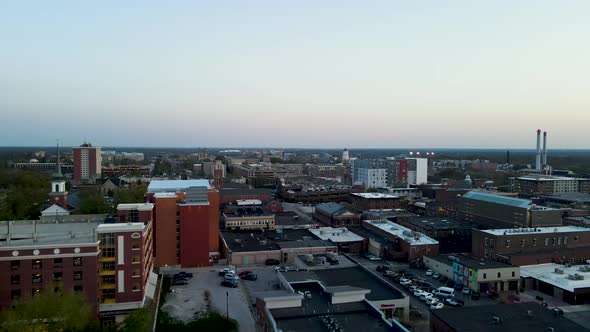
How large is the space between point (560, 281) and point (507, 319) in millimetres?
7902

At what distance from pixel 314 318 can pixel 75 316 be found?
671 cm

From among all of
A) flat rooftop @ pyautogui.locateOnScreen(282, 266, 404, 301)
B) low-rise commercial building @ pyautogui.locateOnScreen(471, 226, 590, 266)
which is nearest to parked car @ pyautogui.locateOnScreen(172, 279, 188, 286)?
flat rooftop @ pyautogui.locateOnScreen(282, 266, 404, 301)

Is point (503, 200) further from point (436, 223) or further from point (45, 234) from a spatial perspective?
point (45, 234)

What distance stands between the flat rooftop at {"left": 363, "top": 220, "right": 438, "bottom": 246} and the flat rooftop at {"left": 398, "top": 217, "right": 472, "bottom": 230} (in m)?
1.82

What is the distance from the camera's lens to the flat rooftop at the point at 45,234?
16828mm

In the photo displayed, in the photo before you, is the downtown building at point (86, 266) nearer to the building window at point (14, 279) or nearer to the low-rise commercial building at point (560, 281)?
the building window at point (14, 279)

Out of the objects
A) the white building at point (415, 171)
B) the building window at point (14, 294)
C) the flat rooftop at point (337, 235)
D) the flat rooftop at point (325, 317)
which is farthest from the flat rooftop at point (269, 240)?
the white building at point (415, 171)

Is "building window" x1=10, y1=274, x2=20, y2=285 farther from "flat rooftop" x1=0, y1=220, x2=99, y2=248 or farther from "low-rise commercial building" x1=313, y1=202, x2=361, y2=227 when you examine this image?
"low-rise commercial building" x1=313, y1=202, x2=361, y2=227

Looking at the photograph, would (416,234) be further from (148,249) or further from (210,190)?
(148,249)

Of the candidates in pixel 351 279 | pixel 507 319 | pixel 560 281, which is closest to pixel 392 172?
pixel 560 281

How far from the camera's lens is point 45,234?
60.7 ft

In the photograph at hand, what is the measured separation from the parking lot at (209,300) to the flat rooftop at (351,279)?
2153mm

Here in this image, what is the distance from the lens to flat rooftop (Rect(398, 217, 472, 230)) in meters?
30.9

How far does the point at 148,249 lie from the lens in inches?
819
